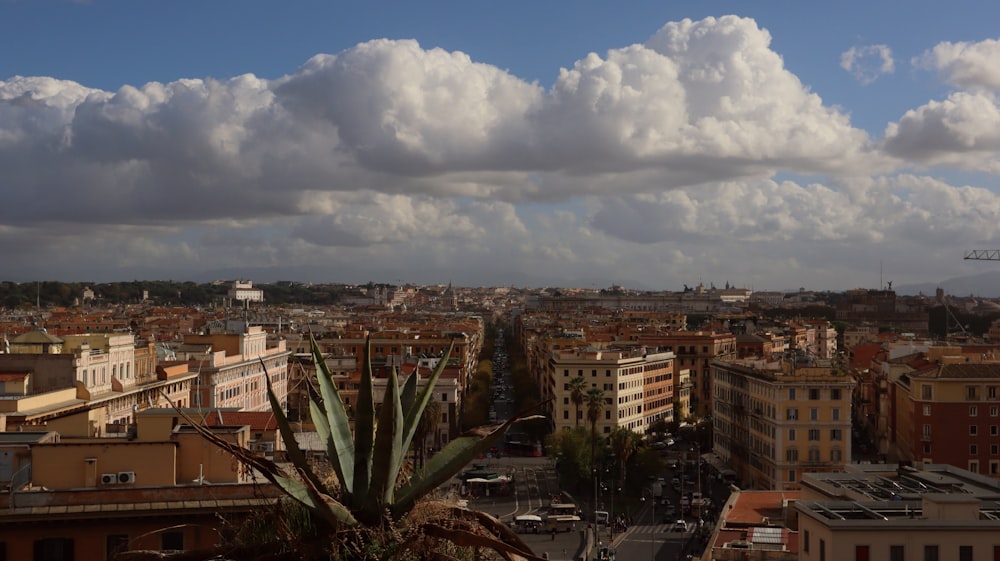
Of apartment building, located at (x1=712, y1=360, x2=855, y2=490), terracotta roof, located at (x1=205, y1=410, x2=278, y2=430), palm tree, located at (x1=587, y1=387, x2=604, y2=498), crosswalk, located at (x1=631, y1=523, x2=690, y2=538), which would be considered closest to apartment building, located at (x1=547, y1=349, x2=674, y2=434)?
palm tree, located at (x1=587, y1=387, x2=604, y2=498)

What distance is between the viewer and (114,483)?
16219 millimetres

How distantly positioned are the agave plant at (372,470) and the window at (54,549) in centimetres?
823

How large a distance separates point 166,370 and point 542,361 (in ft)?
132

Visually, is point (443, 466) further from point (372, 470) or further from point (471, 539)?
point (471, 539)

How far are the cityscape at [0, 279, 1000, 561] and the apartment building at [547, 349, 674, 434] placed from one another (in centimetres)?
16

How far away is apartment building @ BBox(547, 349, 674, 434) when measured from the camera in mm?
73375

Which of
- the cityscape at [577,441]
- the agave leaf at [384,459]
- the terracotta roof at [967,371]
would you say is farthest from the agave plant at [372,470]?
the terracotta roof at [967,371]

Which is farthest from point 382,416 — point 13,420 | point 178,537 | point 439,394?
point 439,394

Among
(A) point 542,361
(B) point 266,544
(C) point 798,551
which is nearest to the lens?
(B) point 266,544

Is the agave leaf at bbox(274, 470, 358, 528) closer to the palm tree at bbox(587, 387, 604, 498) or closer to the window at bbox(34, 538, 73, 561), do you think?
the window at bbox(34, 538, 73, 561)

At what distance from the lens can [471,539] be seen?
6.27 m

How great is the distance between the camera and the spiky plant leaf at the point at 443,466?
22.2 feet

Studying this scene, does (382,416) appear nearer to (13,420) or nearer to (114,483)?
(114,483)

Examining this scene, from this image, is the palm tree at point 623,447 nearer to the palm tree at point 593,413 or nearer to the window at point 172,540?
the palm tree at point 593,413
